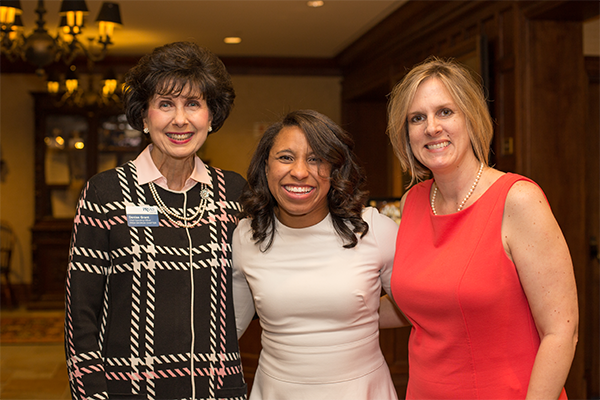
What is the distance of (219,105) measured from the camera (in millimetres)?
1807

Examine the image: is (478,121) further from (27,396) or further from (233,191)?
(27,396)

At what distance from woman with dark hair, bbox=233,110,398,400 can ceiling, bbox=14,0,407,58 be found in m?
4.20

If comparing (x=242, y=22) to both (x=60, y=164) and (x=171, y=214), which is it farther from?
(x=171, y=214)

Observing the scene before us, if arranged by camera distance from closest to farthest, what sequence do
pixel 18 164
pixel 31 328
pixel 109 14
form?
1. pixel 109 14
2. pixel 31 328
3. pixel 18 164

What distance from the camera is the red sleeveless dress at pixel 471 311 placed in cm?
148

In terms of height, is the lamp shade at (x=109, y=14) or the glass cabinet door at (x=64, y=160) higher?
the lamp shade at (x=109, y=14)

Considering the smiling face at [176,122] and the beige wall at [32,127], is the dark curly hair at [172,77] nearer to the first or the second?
the smiling face at [176,122]

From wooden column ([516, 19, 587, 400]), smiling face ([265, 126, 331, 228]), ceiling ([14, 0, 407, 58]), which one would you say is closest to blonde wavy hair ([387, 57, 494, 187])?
smiling face ([265, 126, 331, 228])

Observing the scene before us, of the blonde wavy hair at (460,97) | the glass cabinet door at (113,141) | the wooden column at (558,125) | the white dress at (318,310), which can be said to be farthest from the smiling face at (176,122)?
the glass cabinet door at (113,141)

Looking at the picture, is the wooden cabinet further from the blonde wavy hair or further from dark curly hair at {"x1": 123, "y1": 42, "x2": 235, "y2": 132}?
the blonde wavy hair

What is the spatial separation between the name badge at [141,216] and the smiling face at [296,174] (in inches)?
14.6

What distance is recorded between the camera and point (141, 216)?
1.64 m

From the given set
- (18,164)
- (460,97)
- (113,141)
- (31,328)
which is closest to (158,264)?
(460,97)

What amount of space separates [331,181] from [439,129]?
37cm
